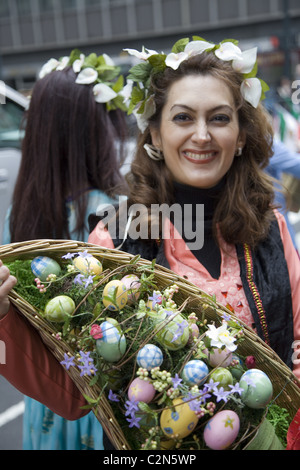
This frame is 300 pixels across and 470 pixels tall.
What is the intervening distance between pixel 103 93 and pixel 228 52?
0.72 m

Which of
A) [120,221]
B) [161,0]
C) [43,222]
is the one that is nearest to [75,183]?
[43,222]

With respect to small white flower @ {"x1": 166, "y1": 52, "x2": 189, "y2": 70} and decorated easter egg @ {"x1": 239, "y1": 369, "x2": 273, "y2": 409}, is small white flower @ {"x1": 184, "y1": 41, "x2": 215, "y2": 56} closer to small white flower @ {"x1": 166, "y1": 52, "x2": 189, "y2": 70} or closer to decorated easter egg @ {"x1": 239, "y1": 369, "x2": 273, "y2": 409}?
small white flower @ {"x1": 166, "y1": 52, "x2": 189, "y2": 70}

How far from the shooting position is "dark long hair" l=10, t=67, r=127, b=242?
7.19 ft

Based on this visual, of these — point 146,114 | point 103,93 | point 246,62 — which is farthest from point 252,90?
point 103,93

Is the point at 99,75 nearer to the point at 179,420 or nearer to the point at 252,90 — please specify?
the point at 252,90

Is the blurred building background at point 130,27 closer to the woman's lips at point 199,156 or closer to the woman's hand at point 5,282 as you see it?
the woman's lips at point 199,156

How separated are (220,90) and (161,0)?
22.2 meters

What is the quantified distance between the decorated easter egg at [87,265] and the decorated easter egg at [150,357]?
0.24 metres

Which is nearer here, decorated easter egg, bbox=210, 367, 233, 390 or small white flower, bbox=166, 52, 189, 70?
decorated easter egg, bbox=210, 367, 233, 390

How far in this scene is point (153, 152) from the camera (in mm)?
1940

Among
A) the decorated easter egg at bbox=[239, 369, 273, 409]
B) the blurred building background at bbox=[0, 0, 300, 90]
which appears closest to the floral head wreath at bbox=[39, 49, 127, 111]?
the decorated easter egg at bbox=[239, 369, 273, 409]

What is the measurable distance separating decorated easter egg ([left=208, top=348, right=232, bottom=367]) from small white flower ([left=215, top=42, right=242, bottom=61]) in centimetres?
103

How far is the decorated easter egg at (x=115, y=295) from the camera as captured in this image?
124cm
